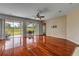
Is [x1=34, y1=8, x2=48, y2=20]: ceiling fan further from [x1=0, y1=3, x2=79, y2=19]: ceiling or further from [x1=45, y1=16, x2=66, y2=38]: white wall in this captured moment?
[x1=45, y1=16, x2=66, y2=38]: white wall

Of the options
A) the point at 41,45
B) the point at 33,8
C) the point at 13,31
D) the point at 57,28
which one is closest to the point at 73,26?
the point at 57,28

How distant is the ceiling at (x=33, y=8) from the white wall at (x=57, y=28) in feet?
0.62

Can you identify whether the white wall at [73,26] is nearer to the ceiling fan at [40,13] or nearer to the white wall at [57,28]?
the white wall at [57,28]

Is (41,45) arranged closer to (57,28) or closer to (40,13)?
(57,28)

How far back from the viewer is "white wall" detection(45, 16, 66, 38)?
3.28 m

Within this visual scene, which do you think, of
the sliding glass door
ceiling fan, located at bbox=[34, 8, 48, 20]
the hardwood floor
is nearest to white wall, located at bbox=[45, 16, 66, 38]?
the hardwood floor

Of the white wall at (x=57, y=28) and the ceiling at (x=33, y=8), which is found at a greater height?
the ceiling at (x=33, y=8)

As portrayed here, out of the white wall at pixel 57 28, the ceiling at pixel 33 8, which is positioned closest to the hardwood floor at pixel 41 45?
the white wall at pixel 57 28

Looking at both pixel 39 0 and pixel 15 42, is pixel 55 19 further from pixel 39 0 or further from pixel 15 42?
pixel 15 42

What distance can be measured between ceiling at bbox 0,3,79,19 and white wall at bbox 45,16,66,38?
19 cm

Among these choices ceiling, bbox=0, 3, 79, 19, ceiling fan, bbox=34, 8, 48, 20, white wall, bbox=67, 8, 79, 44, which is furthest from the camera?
white wall, bbox=67, 8, 79, 44

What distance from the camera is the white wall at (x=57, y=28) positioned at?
→ 3.28 metres

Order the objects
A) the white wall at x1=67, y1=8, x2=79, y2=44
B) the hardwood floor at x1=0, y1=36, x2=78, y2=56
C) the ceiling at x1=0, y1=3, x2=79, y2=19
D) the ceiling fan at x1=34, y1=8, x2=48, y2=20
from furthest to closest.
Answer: the white wall at x1=67, y1=8, x2=79, y2=44
the hardwood floor at x1=0, y1=36, x2=78, y2=56
the ceiling fan at x1=34, y1=8, x2=48, y2=20
the ceiling at x1=0, y1=3, x2=79, y2=19

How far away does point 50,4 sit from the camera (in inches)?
102
